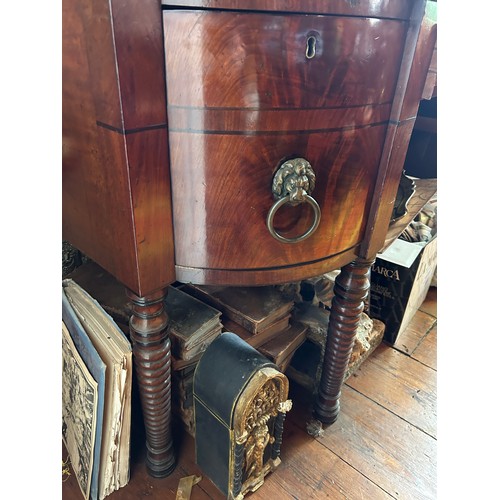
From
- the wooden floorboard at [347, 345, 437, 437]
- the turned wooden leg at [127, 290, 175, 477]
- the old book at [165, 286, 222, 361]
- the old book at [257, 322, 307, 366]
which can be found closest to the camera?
the turned wooden leg at [127, 290, 175, 477]

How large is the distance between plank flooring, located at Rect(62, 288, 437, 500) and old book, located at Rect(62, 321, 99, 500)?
48 mm

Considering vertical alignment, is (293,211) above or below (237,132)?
below

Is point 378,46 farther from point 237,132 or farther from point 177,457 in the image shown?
point 177,457

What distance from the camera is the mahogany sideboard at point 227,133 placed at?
18.1 inches

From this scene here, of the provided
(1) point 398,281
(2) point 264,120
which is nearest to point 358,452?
(1) point 398,281

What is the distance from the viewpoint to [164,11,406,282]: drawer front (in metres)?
0.47

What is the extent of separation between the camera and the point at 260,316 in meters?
0.88

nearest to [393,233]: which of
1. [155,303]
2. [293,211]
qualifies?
[293,211]

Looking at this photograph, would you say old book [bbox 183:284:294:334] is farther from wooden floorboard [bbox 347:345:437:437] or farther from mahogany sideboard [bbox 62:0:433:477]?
wooden floorboard [bbox 347:345:437:437]

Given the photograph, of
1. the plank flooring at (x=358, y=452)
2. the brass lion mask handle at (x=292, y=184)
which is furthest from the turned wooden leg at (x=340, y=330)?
the brass lion mask handle at (x=292, y=184)

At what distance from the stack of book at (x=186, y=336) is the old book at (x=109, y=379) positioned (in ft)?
0.34

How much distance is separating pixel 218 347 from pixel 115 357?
170 millimetres

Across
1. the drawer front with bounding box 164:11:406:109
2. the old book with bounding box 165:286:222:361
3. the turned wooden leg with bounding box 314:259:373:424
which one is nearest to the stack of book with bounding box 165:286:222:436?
the old book with bounding box 165:286:222:361

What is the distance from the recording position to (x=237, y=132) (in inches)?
20.1
